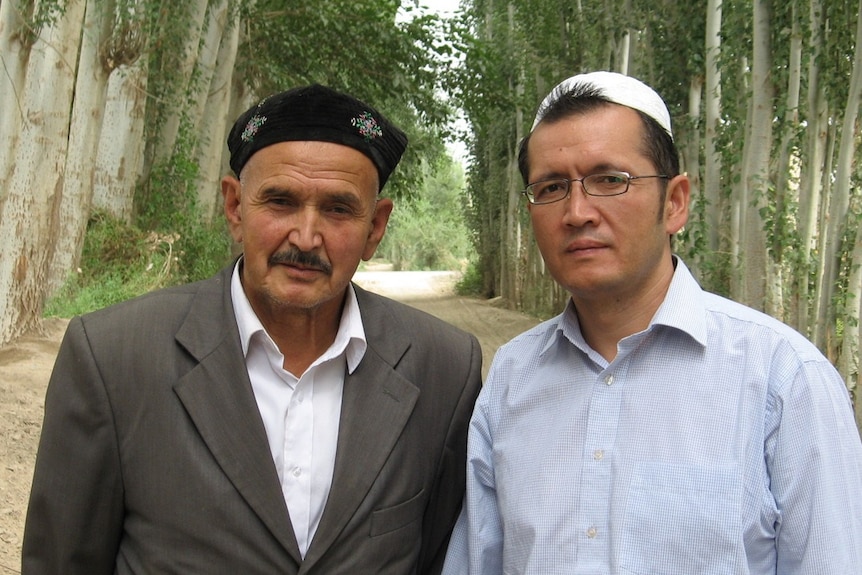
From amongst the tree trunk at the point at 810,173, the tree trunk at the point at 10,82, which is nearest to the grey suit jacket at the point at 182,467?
the tree trunk at the point at 10,82

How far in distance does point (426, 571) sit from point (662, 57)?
12.2 meters

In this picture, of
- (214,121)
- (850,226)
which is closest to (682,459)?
(850,226)

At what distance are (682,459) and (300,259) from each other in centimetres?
104

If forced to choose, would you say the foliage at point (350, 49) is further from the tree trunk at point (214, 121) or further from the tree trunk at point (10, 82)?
the tree trunk at point (10, 82)

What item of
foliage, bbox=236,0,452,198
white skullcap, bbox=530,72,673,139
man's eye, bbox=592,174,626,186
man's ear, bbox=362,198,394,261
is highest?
foliage, bbox=236,0,452,198

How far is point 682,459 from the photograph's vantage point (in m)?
1.91

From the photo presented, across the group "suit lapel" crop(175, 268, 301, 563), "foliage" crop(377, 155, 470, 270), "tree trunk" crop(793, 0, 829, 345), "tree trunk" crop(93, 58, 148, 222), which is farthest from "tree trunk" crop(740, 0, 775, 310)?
"foliage" crop(377, 155, 470, 270)

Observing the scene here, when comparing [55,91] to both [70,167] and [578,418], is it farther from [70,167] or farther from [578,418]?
[578,418]

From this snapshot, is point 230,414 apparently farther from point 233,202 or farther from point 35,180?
point 35,180

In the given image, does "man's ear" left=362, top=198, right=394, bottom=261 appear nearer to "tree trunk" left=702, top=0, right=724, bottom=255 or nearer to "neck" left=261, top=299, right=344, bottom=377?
"neck" left=261, top=299, right=344, bottom=377

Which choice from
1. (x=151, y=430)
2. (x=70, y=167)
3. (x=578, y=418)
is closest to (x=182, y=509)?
(x=151, y=430)

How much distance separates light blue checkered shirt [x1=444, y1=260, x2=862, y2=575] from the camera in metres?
1.81

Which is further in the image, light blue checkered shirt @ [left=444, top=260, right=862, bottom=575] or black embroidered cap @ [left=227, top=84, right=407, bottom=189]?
black embroidered cap @ [left=227, top=84, right=407, bottom=189]

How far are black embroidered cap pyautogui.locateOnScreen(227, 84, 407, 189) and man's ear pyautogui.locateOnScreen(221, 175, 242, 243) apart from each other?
4.1 inches
